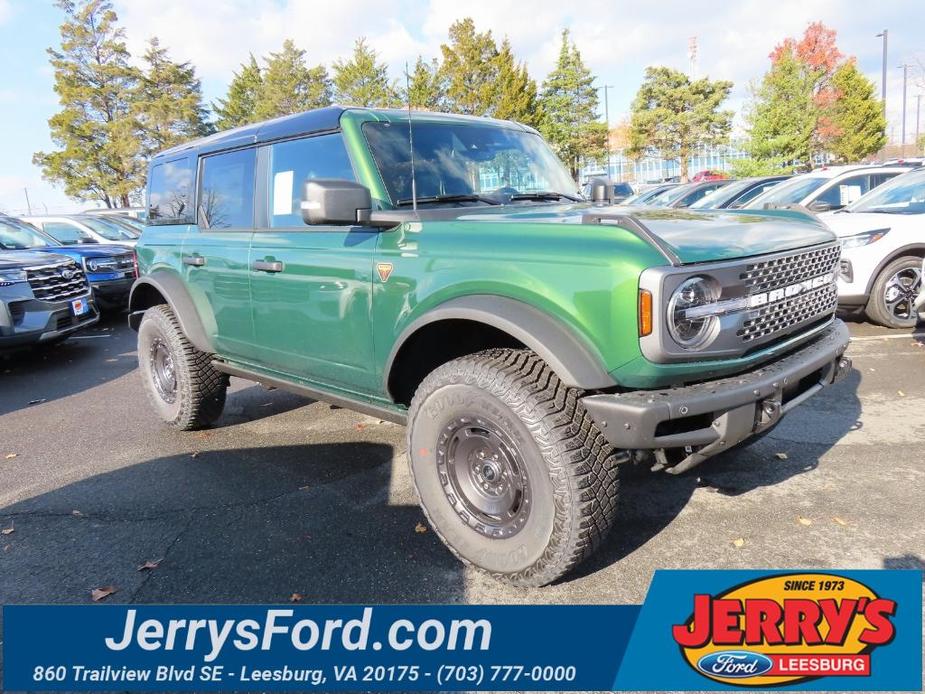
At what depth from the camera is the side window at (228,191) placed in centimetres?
400

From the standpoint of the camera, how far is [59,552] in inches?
126

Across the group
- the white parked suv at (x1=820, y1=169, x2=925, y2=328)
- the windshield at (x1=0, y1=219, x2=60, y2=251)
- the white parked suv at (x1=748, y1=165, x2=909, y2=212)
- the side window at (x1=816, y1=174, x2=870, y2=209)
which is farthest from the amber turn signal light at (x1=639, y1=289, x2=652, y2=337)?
the windshield at (x1=0, y1=219, x2=60, y2=251)

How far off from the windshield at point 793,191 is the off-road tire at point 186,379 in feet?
27.1

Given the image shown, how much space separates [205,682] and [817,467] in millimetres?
3314

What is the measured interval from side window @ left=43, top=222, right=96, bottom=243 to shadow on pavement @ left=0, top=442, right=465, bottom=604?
10.1 metres

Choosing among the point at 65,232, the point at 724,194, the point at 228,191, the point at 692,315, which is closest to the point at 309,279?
the point at 228,191

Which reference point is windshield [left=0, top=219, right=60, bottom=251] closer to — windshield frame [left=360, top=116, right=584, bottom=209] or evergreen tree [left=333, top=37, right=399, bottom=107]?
windshield frame [left=360, top=116, right=584, bottom=209]

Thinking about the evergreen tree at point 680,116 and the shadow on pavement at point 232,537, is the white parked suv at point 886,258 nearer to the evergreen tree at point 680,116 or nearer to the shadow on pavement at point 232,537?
the shadow on pavement at point 232,537

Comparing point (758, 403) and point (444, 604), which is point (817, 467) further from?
point (444, 604)

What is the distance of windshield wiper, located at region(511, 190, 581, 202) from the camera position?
139 inches

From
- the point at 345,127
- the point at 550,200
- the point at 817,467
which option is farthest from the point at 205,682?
the point at 817,467

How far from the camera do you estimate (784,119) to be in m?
26.1

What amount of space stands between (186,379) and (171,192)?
1.40 meters

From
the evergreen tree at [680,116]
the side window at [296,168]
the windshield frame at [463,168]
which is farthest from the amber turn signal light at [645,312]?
the evergreen tree at [680,116]
